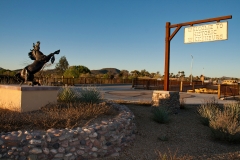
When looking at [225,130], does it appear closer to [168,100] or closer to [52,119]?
[168,100]

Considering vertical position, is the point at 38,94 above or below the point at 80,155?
above

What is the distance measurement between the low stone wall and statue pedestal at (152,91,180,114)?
16.9 feet

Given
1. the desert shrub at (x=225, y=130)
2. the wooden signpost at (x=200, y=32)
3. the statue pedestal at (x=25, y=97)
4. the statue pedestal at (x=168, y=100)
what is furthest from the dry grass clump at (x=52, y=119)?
the wooden signpost at (x=200, y=32)

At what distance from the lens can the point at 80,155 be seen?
6.11 metres

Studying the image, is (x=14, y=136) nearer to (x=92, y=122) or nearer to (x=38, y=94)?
(x=92, y=122)

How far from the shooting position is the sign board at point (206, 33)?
36.6 feet

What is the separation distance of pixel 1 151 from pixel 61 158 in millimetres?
1311

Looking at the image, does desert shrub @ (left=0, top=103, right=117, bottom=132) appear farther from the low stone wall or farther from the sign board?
the sign board

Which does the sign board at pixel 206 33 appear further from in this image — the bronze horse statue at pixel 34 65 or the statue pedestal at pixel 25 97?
the statue pedestal at pixel 25 97

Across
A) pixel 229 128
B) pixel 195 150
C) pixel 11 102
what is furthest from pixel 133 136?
pixel 11 102

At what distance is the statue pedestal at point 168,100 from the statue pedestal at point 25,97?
5.11 meters

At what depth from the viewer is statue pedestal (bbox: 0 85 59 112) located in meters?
8.88

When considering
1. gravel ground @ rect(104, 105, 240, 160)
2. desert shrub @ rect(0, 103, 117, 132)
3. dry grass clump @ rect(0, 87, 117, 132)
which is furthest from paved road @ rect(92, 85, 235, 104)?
desert shrub @ rect(0, 103, 117, 132)

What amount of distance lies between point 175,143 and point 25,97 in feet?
17.8
